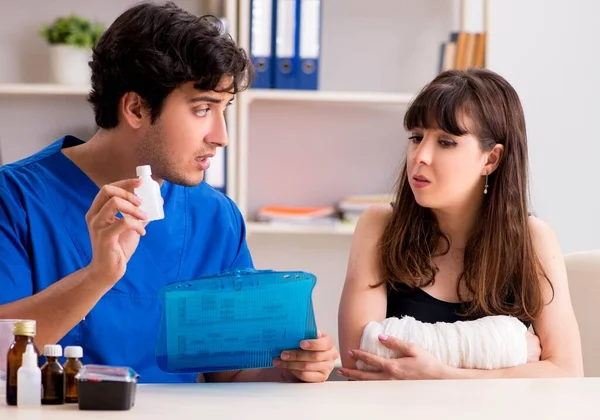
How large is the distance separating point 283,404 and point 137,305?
1.61 feet

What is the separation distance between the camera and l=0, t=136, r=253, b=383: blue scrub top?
1.70 meters

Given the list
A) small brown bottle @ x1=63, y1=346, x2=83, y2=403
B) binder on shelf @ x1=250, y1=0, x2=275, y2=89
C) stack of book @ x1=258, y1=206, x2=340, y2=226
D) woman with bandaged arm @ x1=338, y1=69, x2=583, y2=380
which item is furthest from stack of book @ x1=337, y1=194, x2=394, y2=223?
small brown bottle @ x1=63, y1=346, x2=83, y2=403

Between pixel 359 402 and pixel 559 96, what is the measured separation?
2.53 metres

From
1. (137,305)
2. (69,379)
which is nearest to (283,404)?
(69,379)

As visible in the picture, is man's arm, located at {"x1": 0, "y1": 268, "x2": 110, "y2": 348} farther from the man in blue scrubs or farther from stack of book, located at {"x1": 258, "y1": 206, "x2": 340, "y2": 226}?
stack of book, located at {"x1": 258, "y1": 206, "x2": 340, "y2": 226}

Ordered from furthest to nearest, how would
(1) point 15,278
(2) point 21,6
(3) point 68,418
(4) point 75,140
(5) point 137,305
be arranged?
(2) point 21,6, (4) point 75,140, (5) point 137,305, (1) point 15,278, (3) point 68,418

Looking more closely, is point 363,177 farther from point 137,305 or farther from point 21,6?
point 137,305

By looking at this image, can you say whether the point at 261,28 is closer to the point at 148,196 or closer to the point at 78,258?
the point at 78,258

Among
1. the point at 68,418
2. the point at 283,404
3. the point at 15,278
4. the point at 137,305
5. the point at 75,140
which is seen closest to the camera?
the point at 68,418

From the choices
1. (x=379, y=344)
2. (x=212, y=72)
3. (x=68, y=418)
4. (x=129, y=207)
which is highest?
(x=212, y=72)

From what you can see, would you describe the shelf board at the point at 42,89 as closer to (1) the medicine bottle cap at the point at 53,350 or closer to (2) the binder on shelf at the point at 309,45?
(2) the binder on shelf at the point at 309,45

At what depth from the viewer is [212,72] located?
1.74m

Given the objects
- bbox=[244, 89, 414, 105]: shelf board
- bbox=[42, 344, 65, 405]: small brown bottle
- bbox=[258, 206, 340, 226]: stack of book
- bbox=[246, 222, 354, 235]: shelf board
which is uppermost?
bbox=[244, 89, 414, 105]: shelf board

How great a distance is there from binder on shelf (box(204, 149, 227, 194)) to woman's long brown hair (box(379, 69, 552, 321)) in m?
1.17
